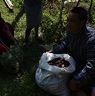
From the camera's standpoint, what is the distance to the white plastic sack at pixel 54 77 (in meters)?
5.04

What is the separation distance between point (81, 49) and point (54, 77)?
0.58m

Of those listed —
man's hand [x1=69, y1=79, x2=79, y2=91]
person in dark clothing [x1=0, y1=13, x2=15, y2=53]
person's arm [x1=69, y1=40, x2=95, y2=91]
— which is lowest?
man's hand [x1=69, y1=79, x2=79, y2=91]

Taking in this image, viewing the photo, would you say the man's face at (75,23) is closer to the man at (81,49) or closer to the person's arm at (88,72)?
the man at (81,49)

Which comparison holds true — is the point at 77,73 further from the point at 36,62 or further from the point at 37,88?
the point at 36,62

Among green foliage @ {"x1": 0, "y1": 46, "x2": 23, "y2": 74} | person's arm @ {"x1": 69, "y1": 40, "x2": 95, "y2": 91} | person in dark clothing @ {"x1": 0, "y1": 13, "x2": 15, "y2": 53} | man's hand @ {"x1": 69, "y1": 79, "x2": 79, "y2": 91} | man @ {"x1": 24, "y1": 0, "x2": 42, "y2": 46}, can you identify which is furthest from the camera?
man @ {"x1": 24, "y1": 0, "x2": 42, "y2": 46}

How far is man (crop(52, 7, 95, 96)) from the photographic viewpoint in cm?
488

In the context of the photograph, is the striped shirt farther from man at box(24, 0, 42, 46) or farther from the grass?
man at box(24, 0, 42, 46)

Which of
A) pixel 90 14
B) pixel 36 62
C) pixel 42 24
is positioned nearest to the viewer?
pixel 36 62

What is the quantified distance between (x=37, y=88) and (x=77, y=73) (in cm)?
72

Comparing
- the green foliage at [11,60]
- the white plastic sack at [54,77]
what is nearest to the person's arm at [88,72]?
the white plastic sack at [54,77]

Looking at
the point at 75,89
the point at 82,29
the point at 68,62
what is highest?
the point at 82,29

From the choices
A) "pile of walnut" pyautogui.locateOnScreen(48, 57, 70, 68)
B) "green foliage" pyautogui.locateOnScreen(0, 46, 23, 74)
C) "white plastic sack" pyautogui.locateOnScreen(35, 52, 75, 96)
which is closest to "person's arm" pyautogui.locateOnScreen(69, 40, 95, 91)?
"white plastic sack" pyautogui.locateOnScreen(35, 52, 75, 96)

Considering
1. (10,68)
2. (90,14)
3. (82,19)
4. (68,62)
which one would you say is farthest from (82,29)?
(90,14)

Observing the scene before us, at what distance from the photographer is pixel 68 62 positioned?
5.19 meters
